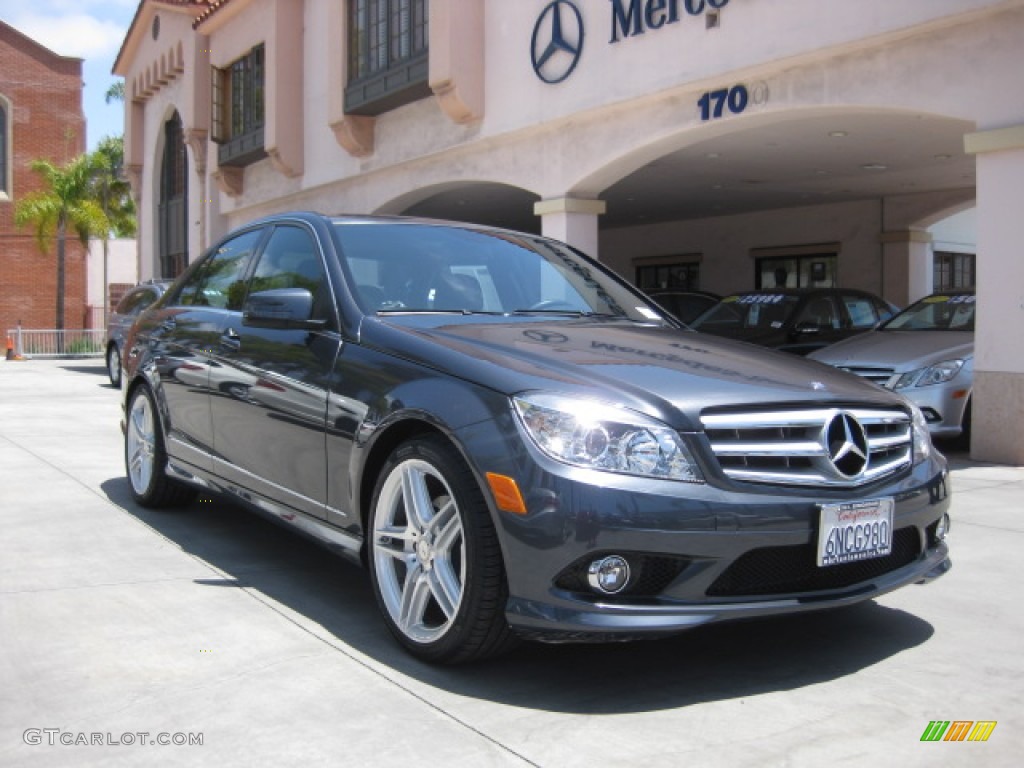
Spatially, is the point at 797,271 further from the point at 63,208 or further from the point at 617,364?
the point at 63,208

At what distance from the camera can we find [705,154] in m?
15.0

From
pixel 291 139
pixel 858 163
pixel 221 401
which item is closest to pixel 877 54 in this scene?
pixel 858 163

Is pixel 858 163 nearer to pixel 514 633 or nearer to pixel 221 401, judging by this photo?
pixel 221 401

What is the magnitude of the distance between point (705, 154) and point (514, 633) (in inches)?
487

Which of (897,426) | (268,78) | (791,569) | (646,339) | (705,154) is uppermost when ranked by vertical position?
(268,78)

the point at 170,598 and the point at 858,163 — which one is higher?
the point at 858,163

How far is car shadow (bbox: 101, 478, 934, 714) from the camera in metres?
3.55

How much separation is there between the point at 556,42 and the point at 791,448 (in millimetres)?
10697

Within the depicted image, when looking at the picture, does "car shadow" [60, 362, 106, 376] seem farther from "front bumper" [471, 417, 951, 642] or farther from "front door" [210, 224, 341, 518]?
"front bumper" [471, 417, 951, 642]

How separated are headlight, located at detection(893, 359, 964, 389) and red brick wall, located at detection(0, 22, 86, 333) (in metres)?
35.8

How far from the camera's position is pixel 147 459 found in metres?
6.36

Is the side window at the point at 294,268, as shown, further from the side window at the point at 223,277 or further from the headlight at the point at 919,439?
the headlight at the point at 919,439

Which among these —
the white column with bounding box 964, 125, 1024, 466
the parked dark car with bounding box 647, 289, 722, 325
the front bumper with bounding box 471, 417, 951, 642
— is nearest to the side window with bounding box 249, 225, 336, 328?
the front bumper with bounding box 471, 417, 951, 642
